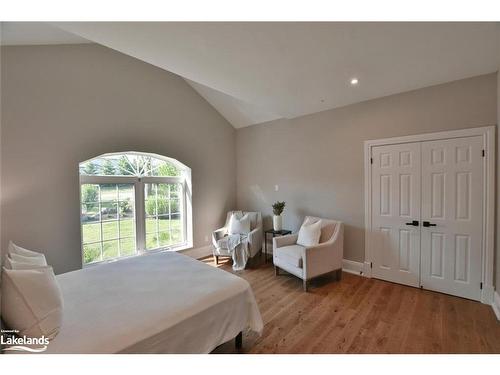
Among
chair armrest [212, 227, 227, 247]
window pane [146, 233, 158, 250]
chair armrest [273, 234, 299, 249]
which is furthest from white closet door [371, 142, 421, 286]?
window pane [146, 233, 158, 250]

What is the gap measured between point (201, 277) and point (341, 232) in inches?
87.1

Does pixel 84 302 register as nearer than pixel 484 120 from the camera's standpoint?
Yes

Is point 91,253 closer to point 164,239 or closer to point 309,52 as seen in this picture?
point 164,239

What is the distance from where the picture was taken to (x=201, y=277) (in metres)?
1.90

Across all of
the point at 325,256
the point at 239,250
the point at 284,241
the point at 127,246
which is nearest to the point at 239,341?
the point at 325,256

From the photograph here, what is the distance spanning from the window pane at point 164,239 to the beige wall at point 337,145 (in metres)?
1.64

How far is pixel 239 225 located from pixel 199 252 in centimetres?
100

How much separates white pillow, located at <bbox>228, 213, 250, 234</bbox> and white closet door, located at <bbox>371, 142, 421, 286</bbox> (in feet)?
6.61

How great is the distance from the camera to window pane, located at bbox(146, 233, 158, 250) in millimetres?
3744

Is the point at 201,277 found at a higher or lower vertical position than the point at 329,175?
lower

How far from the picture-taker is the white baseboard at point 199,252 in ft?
13.6

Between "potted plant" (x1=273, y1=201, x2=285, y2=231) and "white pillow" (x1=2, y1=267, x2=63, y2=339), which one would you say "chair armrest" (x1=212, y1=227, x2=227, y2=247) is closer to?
"potted plant" (x1=273, y1=201, x2=285, y2=231)
